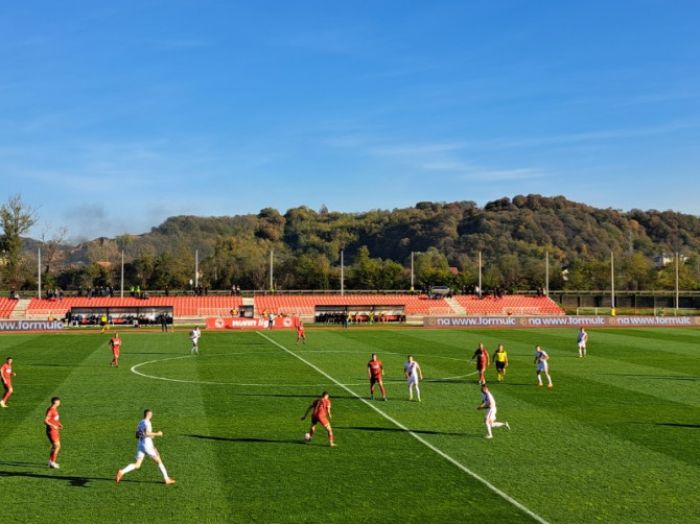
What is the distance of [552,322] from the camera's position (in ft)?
233

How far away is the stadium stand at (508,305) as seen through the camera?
290ft

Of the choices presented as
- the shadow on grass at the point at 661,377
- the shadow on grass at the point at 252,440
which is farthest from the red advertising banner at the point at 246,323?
the shadow on grass at the point at 252,440

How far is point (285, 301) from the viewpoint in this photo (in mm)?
91562

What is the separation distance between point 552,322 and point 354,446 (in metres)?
55.7

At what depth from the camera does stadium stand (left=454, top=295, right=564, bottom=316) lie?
88500 millimetres

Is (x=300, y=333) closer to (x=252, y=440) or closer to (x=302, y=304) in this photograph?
(x=252, y=440)

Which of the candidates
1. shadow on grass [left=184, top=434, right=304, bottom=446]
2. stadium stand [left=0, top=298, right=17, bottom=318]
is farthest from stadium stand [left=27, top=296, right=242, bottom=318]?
shadow on grass [left=184, top=434, right=304, bottom=446]

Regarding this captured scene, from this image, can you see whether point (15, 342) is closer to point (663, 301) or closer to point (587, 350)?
point (587, 350)

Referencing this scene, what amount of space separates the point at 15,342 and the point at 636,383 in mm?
41239

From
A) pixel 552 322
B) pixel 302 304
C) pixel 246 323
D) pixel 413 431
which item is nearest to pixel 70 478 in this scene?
pixel 413 431

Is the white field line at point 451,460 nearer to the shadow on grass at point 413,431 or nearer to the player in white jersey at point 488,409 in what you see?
the shadow on grass at point 413,431

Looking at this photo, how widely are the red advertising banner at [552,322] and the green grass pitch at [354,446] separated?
31.2 meters

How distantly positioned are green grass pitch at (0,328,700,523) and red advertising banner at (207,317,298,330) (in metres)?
28.1

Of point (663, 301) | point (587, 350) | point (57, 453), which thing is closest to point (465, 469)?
point (57, 453)
